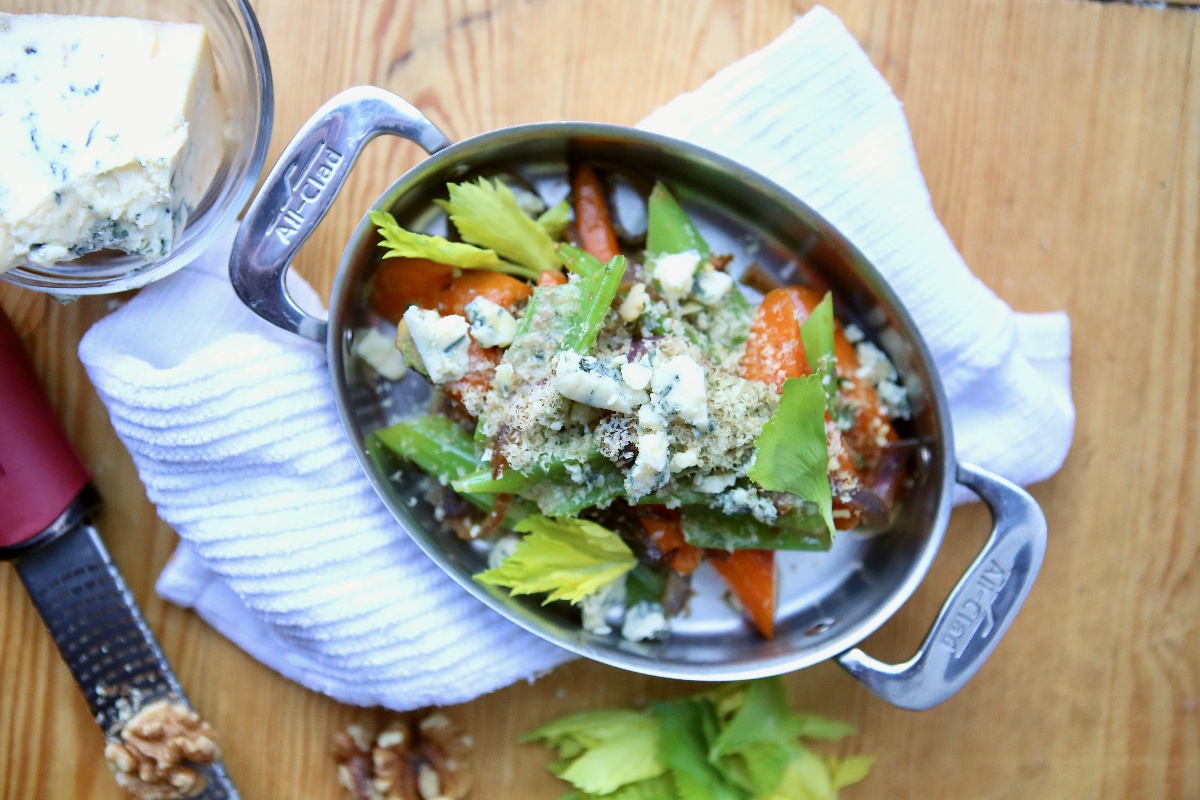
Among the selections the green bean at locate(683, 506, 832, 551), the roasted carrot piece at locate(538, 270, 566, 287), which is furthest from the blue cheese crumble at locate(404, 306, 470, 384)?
the green bean at locate(683, 506, 832, 551)

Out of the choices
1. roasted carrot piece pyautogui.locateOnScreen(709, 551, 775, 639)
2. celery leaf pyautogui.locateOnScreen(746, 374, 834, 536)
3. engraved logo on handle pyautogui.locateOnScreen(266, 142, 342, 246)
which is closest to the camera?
celery leaf pyautogui.locateOnScreen(746, 374, 834, 536)

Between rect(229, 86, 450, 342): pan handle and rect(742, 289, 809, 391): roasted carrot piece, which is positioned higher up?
rect(229, 86, 450, 342): pan handle

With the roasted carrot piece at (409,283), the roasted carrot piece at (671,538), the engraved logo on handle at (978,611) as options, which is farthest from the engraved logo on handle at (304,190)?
the engraved logo on handle at (978,611)

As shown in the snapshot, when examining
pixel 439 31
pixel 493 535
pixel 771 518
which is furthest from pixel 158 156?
pixel 771 518

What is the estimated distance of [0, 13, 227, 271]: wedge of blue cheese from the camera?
945 millimetres

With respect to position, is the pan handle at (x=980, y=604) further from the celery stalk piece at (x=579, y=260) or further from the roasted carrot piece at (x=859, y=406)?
the celery stalk piece at (x=579, y=260)

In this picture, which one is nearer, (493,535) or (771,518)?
(771,518)

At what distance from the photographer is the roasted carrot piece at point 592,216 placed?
1133 millimetres

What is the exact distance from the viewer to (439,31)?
119 cm

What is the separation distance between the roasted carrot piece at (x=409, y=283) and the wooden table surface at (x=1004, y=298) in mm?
111

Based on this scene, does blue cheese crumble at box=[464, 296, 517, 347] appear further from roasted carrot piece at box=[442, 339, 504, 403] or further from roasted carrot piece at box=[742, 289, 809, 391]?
roasted carrot piece at box=[742, 289, 809, 391]

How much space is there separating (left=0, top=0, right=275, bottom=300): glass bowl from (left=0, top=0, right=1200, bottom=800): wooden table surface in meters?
0.06

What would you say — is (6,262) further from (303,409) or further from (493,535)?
(493,535)

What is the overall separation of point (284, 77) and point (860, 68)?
80 cm
